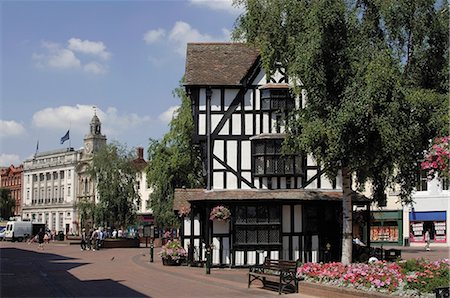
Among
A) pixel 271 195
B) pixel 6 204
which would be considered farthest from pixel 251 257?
pixel 6 204

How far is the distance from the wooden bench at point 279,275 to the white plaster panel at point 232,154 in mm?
9046

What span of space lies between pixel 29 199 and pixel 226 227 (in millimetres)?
91970

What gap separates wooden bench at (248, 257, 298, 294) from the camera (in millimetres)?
Answer: 19688

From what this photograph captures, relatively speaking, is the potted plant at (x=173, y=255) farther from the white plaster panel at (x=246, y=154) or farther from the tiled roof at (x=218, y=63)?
the tiled roof at (x=218, y=63)

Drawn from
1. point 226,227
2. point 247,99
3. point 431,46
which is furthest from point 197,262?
point 431,46

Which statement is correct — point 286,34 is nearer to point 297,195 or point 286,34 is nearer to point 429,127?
point 429,127

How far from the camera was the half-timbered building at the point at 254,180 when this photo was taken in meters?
29.4

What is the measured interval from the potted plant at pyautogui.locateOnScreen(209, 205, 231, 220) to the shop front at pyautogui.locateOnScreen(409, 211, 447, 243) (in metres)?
28.1

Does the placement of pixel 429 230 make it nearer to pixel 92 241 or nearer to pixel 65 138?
pixel 92 241

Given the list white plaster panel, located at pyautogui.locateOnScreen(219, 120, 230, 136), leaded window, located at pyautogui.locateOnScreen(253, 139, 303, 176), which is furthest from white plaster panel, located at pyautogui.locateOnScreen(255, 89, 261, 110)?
leaded window, located at pyautogui.locateOnScreen(253, 139, 303, 176)

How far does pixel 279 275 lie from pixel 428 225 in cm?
3582

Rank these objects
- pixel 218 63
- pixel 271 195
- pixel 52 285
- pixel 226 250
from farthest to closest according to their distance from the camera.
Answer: pixel 218 63, pixel 226 250, pixel 271 195, pixel 52 285

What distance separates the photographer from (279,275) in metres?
19.7

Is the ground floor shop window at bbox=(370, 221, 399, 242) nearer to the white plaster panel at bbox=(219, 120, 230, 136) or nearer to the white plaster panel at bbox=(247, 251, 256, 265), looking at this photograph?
the white plaster panel at bbox=(247, 251, 256, 265)
